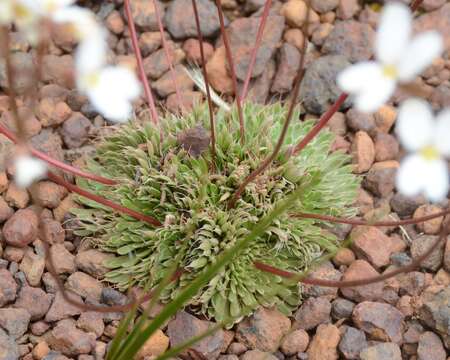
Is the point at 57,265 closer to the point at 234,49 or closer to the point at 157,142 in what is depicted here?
the point at 157,142

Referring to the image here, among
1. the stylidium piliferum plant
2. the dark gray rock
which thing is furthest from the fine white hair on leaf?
the dark gray rock

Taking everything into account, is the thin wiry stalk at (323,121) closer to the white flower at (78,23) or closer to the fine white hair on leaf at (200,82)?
the fine white hair on leaf at (200,82)

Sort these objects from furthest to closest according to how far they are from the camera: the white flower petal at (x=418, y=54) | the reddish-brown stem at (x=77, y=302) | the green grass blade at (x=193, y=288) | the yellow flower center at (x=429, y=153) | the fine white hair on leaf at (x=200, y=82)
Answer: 1. the fine white hair on leaf at (x=200, y=82)
2. the green grass blade at (x=193, y=288)
3. the reddish-brown stem at (x=77, y=302)
4. the yellow flower center at (x=429, y=153)
5. the white flower petal at (x=418, y=54)

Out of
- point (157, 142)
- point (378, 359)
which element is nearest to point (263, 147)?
point (157, 142)

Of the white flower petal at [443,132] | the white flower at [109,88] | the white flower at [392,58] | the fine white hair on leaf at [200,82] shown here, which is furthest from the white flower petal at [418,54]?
the fine white hair on leaf at [200,82]

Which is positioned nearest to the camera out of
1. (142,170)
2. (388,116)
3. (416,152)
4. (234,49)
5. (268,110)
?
(416,152)

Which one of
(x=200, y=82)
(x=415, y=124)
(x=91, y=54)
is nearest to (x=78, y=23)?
(x=91, y=54)
